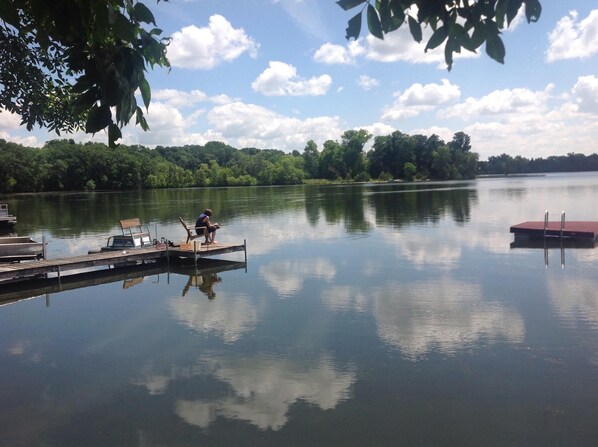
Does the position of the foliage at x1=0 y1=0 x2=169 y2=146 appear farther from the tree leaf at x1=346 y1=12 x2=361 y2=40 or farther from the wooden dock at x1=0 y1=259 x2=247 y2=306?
the wooden dock at x1=0 y1=259 x2=247 y2=306

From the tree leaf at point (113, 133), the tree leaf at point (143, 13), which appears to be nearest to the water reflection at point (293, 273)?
the tree leaf at point (113, 133)

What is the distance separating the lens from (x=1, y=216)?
1371 inches

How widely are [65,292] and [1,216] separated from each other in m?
23.4

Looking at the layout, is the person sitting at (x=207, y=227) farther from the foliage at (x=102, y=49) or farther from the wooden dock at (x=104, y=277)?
the foliage at (x=102, y=49)

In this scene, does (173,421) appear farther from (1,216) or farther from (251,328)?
(1,216)

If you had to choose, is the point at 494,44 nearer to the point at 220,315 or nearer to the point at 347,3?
the point at 347,3

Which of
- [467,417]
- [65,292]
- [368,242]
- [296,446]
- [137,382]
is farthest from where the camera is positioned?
[368,242]

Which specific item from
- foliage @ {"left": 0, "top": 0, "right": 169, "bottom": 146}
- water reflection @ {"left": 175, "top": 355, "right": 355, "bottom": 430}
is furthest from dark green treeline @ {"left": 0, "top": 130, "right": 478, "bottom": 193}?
foliage @ {"left": 0, "top": 0, "right": 169, "bottom": 146}

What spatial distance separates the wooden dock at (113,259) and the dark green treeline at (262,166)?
103355 millimetres

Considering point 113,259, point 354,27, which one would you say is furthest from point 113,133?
point 113,259

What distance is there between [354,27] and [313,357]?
7569 millimetres

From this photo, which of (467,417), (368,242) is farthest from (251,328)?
(368,242)

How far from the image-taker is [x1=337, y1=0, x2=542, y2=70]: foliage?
2285 mm

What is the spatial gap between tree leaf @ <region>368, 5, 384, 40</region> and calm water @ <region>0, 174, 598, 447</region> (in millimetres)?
5392
